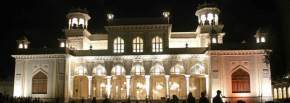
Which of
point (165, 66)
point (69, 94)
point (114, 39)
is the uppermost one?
point (114, 39)

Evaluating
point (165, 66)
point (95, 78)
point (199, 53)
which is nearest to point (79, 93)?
point (95, 78)

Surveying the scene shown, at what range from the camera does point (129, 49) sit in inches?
2010

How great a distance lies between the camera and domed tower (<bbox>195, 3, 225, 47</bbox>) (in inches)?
2088

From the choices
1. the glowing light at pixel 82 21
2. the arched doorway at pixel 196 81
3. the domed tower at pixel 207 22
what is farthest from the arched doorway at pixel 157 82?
the glowing light at pixel 82 21

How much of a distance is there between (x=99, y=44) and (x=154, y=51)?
29.3ft

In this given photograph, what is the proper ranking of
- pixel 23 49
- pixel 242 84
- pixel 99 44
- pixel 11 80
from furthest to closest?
pixel 11 80, pixel 99 44, pixel 23 49, pixel 242 84

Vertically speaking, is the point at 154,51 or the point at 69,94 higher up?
the point at 154,51

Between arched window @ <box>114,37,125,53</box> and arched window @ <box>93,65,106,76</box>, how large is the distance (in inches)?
102

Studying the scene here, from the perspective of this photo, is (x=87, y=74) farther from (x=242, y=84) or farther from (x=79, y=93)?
(x=242, y=84)

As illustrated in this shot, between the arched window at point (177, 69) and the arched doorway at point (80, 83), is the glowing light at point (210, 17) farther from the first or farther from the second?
the arched doorway at point (80, 83)

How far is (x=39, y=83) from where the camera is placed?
49.6m

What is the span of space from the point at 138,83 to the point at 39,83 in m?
11.5

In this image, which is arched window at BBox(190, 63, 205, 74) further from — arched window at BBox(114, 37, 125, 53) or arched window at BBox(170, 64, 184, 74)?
arched window at BBox(114, 37, 125, 53)

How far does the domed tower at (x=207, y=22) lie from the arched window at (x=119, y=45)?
975 cm
